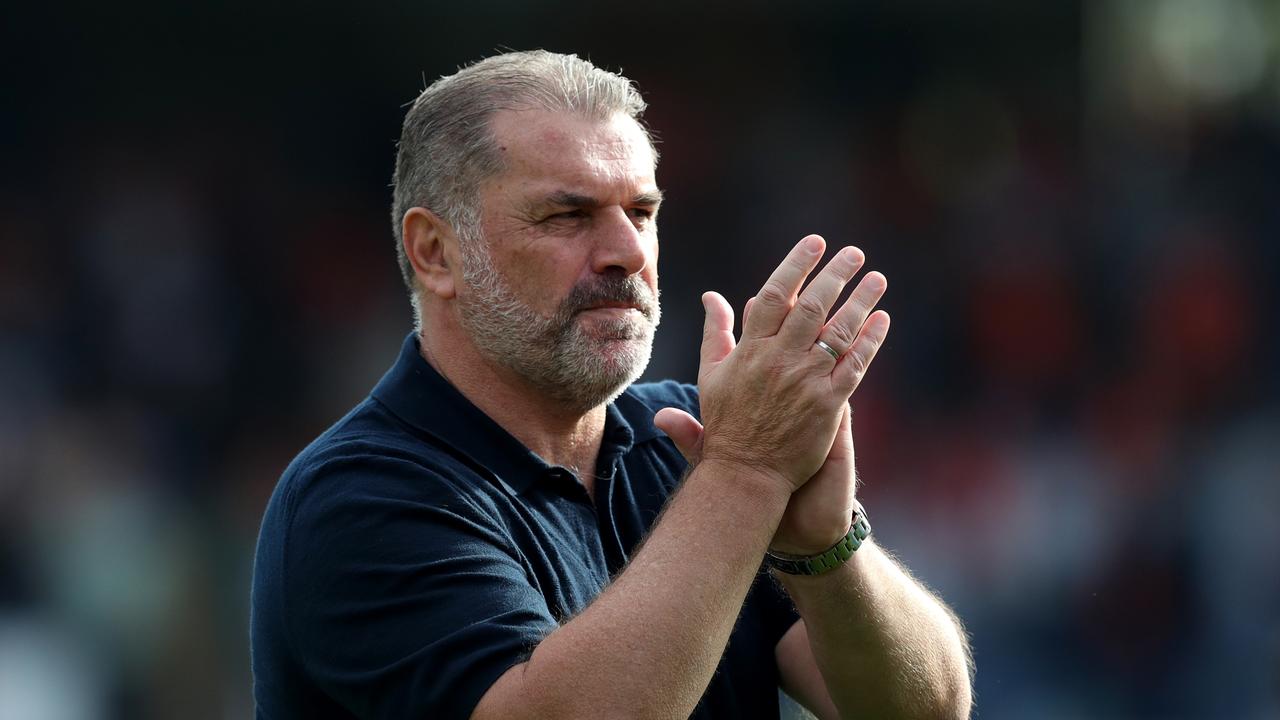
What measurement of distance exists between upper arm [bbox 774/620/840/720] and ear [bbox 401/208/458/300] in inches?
34.0

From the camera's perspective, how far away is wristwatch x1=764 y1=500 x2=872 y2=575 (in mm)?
2312

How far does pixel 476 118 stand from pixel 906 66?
24.6 feet

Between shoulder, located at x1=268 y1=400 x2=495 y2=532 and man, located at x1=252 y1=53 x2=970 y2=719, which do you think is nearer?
man, located at x1=252 y1=53 x2=970 y2=719

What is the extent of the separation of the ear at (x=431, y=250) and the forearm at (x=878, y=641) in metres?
0.82

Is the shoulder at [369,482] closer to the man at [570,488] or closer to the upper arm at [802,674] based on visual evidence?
the man at [570,488]

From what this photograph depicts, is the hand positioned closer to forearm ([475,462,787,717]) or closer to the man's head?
forearm ([475,462,787,717])

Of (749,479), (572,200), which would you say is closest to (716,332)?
(749,479)

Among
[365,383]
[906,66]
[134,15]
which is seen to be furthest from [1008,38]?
[134,15]

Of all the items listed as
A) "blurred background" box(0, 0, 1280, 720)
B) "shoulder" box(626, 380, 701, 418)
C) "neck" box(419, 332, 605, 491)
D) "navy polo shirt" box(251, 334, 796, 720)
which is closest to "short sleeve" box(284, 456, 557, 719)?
"navy polo shirt" box(251, 334, 796, 720)

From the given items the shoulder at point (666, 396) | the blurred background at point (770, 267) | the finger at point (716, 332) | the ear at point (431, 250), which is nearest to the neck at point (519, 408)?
the ear at point (431, 250)

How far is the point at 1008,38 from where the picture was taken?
9586mm

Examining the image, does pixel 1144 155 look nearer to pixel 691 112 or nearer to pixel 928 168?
pixel 928 168

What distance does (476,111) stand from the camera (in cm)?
261

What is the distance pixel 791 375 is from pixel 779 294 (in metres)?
0.12
